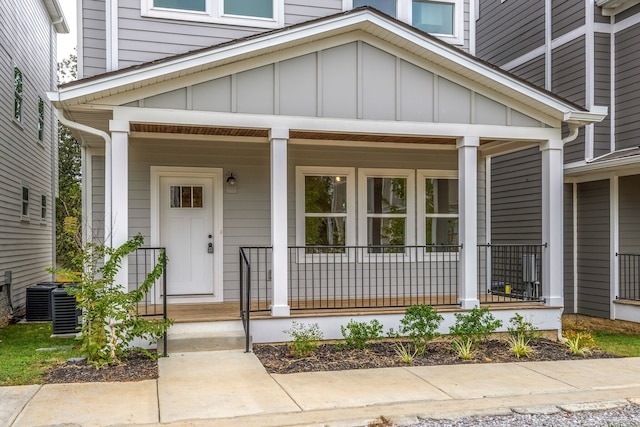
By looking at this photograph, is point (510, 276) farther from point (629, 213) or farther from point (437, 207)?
point (629, 213)

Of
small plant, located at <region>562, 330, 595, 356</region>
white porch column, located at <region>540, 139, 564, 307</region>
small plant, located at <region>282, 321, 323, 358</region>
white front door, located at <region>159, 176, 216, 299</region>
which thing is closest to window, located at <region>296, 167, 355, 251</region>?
white front door, located at <region>159, 176, 216, 299</region>

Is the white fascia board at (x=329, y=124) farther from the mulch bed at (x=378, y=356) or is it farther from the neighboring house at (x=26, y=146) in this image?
the neighboring house at (x=26, y=146)

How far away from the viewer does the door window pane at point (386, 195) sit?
29.9 ft

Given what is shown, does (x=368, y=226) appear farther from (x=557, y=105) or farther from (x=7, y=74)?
(x=7, y=74)

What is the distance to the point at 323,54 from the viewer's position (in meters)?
7.22

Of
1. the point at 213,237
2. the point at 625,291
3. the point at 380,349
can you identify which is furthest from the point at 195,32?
the point at 625,291

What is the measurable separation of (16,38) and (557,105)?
10.3 meters

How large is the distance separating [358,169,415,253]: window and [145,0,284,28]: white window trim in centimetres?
268

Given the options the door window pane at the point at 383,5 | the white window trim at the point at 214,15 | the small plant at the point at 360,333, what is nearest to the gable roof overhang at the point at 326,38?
the white window trim at the point at 214,15

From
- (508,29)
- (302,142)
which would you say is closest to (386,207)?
(302,142)

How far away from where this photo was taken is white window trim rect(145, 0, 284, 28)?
25.4ft

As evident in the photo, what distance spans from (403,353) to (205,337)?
2364 mm

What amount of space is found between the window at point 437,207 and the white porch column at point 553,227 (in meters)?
1.80

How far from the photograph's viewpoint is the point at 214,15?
7.97 m
